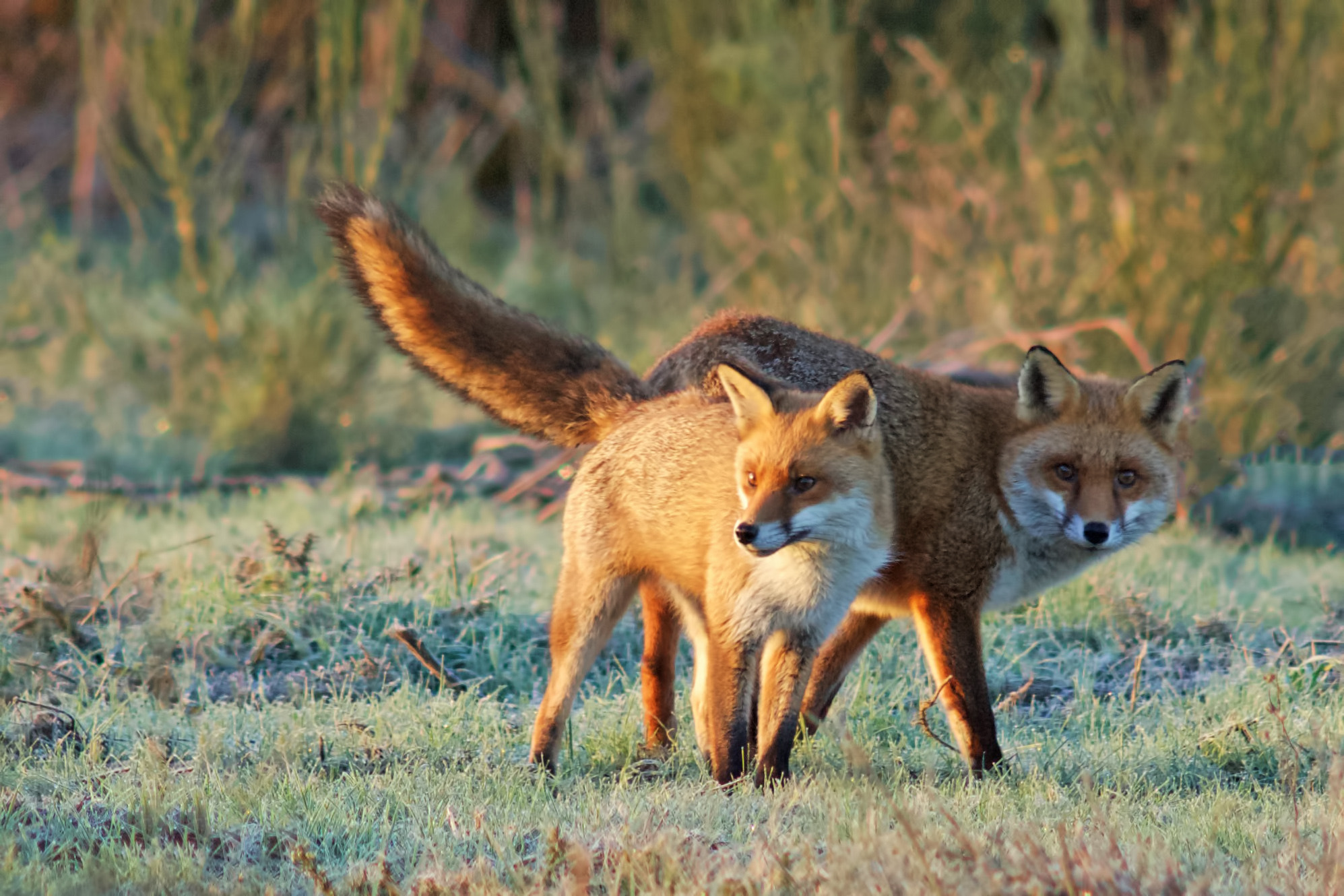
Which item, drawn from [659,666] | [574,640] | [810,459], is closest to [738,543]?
[810,459]

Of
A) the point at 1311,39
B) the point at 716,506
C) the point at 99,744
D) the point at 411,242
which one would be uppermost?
the point at 1311,39

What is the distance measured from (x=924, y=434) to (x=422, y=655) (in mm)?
1931

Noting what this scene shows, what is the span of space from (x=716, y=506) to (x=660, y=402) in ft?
1.90

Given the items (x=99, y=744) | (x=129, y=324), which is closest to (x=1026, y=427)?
(x=99, y=744)

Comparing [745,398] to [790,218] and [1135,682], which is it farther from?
[790,218]

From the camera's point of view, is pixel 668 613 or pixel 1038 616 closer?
pixel 668 613

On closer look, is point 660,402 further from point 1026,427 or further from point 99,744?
point 99,744

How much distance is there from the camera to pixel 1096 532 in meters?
4.11

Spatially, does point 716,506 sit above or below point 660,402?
below

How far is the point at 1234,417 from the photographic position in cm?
753

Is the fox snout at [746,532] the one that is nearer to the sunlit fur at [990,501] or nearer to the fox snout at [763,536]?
the fox snout at [763,536]

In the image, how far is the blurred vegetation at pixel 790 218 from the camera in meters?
7.65

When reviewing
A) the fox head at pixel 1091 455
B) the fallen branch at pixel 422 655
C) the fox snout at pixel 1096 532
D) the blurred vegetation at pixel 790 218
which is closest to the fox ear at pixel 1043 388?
the fox head at pixel 1091 455

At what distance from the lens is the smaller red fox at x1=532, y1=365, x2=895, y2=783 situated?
384cm
